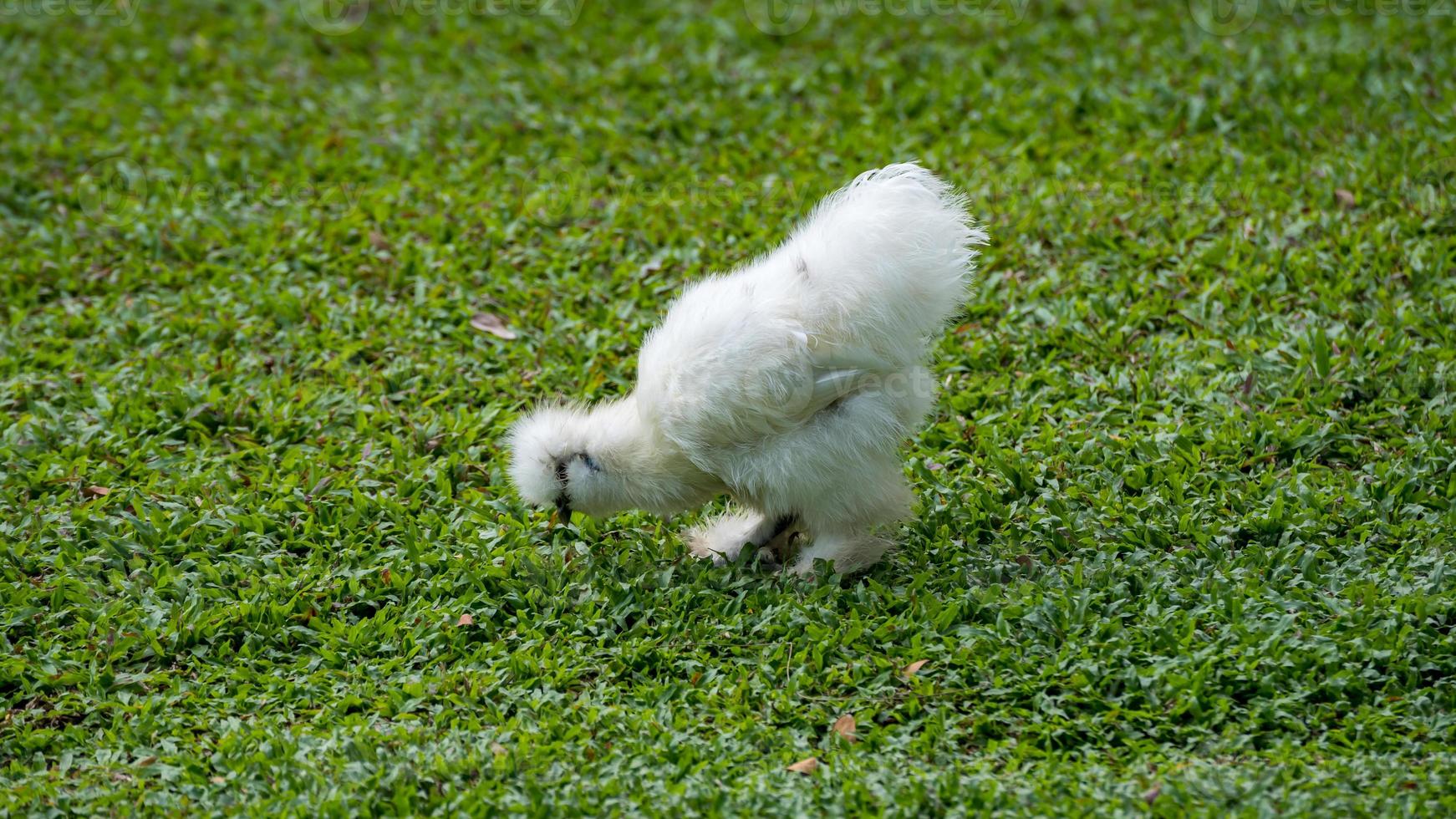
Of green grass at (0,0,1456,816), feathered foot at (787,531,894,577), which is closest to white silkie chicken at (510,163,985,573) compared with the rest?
feathered foot at (787,531,894,577)

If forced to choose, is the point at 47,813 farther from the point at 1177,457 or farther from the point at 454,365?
the point at 1177,457

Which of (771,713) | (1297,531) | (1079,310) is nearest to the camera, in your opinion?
(771,713)

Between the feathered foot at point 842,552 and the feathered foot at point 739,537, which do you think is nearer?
the feathered foot at point 842,552

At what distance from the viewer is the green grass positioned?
388 centimetres

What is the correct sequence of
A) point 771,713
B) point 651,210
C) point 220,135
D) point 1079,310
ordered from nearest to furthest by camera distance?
point 771,713 < point 1079,310 < point 651,210 < point 220,135

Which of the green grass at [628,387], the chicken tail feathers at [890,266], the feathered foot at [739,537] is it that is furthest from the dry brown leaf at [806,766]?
the chicken tail feathers at [890,266]

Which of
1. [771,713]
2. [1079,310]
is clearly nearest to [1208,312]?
[1079,310]

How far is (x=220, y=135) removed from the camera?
798cm

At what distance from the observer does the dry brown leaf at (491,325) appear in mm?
6207

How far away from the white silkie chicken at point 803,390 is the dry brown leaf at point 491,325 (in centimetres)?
153

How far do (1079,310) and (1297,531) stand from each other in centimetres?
175

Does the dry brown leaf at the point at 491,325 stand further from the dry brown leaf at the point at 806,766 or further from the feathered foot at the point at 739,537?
the dry brown leaf at the point at 806,766

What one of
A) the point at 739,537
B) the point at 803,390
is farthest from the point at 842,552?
the point at 803,390

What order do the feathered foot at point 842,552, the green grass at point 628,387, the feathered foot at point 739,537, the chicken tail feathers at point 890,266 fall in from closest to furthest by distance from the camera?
1. the green grass at point 628,387
2. the chicken tail feathers at point 890,266
3. the feathered foot at point 842,552
4. the feathered foot at point 739,537
